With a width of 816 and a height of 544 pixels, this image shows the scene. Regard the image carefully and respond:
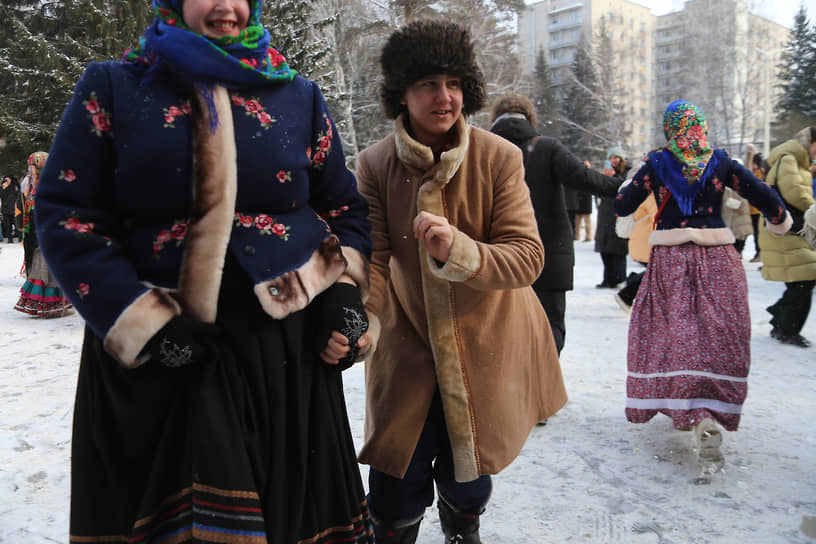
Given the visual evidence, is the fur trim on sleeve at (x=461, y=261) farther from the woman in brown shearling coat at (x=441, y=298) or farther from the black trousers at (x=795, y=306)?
the black trousers at (x=795, y=306)

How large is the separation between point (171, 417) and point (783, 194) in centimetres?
563

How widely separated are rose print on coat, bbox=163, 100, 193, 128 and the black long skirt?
1.21ft

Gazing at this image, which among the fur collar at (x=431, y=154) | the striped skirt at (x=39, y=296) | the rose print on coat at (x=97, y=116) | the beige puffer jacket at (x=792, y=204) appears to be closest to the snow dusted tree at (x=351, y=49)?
the striped skirt at (x=39, y=296)

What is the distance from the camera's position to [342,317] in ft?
5.49

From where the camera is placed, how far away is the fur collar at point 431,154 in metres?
1.99

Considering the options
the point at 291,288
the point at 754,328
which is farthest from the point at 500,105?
the point at 754,328

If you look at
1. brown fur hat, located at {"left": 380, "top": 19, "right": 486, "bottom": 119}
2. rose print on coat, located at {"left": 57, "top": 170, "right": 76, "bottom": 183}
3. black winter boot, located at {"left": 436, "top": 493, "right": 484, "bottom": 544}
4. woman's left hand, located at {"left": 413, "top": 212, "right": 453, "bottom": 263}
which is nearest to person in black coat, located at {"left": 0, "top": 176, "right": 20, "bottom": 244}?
brown fur hat, located at {"left": 380, "top": 19, "right": 486, "bottom": 119}

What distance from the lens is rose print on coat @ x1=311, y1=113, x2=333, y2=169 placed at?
173cm

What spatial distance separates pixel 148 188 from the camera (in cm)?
147

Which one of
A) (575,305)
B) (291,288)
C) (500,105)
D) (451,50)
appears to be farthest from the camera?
(575,305)

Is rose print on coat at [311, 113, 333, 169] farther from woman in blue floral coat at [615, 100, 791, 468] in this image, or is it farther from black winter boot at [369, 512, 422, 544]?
woman in blue floral coat at [615, 100, 791, 468]

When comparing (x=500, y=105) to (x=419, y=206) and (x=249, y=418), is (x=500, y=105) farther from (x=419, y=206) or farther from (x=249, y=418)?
(x=249, y=418)

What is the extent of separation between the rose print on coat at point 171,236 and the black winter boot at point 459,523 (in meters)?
1.37

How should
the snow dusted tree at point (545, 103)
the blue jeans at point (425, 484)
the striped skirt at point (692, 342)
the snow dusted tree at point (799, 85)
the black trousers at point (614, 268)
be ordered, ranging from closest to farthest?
the blue jeans at point (425, 484) < the striped skirt at point (692, 342) < the black trousers at point (614, 268) < the snow dusted tree at point (799, 85) < the snow dusted tree at point (545, 103)
